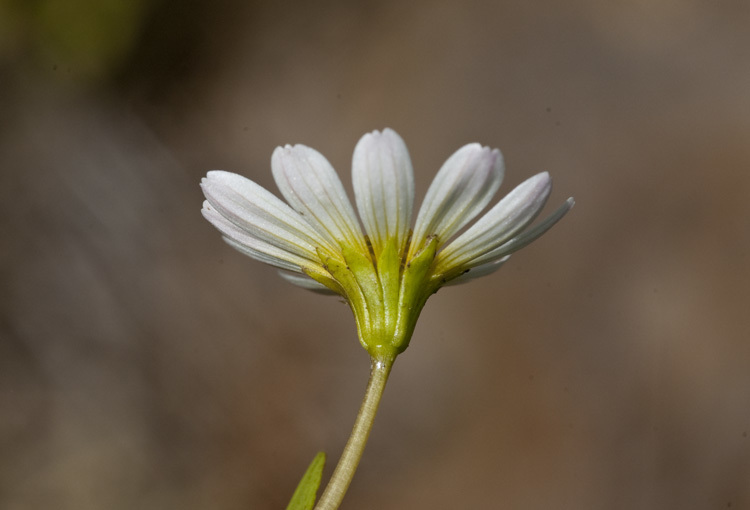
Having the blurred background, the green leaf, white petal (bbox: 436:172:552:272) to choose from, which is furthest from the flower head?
the blurred background

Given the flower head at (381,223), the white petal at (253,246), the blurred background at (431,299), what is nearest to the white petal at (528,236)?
the flower head at (381,223)

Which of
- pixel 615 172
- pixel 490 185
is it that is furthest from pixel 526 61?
pixel 490 185

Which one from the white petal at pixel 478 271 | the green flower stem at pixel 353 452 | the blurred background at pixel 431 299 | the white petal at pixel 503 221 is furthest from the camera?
the blurred background at pixel 431 299

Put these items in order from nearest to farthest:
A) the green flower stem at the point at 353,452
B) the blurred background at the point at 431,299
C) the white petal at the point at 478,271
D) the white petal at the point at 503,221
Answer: the green flower stem at the point at 353,452 < the white petal at the point at 503,221 < the white petal at the point at 478,271 < the blurred background at the point at 431,299

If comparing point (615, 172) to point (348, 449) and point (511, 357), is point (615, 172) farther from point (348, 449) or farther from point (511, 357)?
point (348, 449)

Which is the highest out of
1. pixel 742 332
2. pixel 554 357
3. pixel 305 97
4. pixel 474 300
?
pixel 305 97

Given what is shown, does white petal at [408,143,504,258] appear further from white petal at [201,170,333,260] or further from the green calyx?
white petal at [201,170,333,260]

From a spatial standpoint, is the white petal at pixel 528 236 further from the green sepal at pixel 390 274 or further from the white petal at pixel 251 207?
the white petal at pixel 251 207
